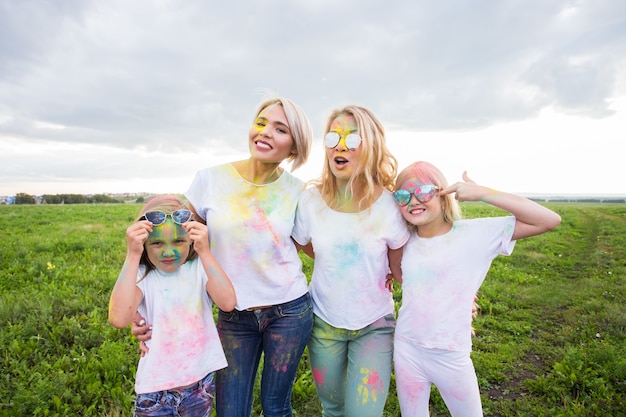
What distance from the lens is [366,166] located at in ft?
10.2

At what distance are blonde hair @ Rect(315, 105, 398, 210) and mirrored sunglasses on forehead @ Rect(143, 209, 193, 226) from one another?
3.66 ft

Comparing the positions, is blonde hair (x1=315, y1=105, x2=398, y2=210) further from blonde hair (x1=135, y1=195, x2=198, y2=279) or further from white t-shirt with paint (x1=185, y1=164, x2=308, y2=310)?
blonde hair (x1=135, y1=195, x2=198, y2=279)

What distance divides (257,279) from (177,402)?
0.96 meters

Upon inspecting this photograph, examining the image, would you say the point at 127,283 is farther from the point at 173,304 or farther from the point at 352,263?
the point at 352,263

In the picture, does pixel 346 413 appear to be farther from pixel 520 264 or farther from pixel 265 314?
pixel 520 264

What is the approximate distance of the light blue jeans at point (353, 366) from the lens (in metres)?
2.86

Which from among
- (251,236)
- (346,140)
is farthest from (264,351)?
(346,140)

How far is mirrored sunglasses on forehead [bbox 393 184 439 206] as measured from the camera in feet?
9.70

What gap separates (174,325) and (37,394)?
2.56 meters

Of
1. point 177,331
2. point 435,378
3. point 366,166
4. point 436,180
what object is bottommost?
point 435,378

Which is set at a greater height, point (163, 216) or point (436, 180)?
point (436, 180)

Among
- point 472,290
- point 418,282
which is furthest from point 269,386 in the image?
point 472,290

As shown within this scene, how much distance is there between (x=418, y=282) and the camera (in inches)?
117

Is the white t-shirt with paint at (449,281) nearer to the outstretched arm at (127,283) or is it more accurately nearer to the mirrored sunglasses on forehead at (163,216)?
the mirrored sunglasses on forehead at (163,216)
